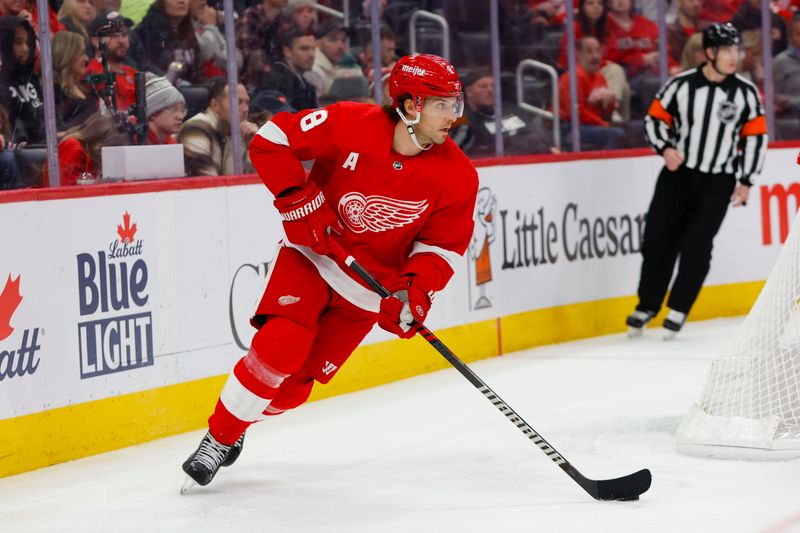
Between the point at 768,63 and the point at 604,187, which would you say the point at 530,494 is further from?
the point at 768,63

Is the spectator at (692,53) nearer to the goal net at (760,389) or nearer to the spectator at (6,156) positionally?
the goal net at (760,389)

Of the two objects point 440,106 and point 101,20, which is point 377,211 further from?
point 101,20

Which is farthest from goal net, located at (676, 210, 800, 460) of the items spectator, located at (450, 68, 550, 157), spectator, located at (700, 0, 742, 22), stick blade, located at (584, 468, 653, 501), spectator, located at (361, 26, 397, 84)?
spectator, located at (700, 0, 742, 22)

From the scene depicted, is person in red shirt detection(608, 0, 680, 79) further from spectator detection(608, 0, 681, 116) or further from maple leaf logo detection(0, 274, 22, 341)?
maple leaf logo detection(0, 274, 22, 341)

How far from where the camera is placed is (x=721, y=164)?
603cm

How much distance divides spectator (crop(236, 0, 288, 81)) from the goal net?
2.06 meters

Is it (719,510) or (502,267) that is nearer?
(719,510)

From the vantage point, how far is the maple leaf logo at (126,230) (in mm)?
4133

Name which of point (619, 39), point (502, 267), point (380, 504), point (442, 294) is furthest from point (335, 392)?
point (619, 39)

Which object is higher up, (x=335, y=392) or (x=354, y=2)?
(x=354, y=2)

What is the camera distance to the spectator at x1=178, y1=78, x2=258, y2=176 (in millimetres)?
4656

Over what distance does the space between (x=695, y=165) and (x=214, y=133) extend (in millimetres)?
2324

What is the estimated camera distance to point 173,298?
4.32 meters

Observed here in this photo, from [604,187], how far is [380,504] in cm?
347
